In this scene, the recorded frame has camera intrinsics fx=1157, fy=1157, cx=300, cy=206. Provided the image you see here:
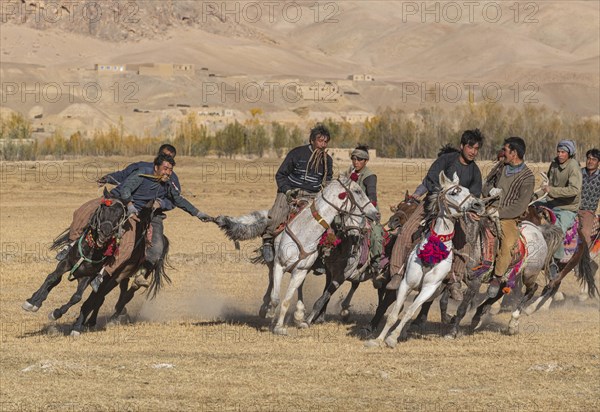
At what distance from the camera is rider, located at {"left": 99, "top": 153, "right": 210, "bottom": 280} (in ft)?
45.2

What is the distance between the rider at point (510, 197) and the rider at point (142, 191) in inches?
147

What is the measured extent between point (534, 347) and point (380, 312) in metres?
1.92

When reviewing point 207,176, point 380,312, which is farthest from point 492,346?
point 207,176

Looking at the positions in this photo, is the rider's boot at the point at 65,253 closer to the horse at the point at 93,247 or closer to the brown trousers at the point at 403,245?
the horse at the point at 93,247

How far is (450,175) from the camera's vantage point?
13828 millimetres

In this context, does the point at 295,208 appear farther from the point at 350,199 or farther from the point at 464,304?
the point at 464,304

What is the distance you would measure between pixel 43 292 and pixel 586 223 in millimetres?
8601

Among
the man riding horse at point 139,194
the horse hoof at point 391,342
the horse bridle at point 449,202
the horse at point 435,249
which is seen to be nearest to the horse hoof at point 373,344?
the horse at point 435,249

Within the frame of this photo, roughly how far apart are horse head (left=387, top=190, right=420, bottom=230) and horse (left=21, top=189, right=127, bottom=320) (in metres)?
3.42

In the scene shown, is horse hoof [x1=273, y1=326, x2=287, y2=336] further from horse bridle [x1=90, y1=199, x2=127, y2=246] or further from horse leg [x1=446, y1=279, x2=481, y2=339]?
horse bridle [x1=90, y1=199, x2=127, y2=246]

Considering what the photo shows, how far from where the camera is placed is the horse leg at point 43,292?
43.7 feet

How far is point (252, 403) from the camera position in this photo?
10.3m

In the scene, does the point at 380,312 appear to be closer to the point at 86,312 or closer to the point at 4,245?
the point at 86,312

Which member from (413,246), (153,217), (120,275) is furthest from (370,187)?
(120,275)
